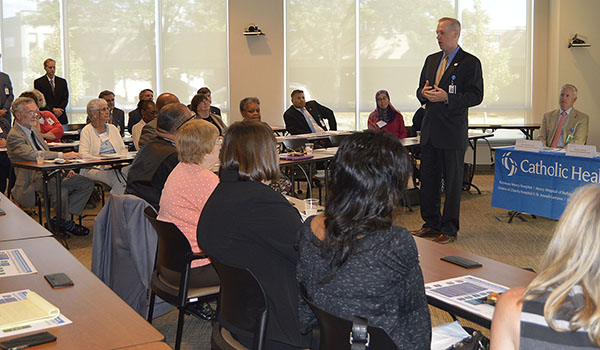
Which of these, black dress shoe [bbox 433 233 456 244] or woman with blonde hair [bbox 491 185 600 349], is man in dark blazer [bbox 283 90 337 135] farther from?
woman with blonde hair [bbox 491 185 600 349]

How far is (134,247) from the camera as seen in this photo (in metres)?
3.23

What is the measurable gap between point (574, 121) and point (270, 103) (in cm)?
565

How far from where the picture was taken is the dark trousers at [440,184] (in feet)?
17.5

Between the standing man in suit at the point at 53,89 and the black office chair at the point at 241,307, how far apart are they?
8421 mm

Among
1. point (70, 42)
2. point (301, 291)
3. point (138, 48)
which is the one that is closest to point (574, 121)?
point (301, 291)

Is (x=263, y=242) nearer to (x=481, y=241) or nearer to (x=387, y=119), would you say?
(x=481, y=241)

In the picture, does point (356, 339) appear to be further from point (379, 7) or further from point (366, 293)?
point (379, 7)

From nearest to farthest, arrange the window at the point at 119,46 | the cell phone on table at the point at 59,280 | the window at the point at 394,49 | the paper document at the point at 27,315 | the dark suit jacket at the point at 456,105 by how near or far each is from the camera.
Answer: the paper document at the point at 27,315 → the cell phone on table at the point at 59,280 → the dark suit jacket at the point at 456,105 → the window at the point at 119,46 → the window at the point at 394,49

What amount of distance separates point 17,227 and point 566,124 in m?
5.83

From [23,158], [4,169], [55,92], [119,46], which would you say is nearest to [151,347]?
[23,158]

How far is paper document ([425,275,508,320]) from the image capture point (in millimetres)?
1886

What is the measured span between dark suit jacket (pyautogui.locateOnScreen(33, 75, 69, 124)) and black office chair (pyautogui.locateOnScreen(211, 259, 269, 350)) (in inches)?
337

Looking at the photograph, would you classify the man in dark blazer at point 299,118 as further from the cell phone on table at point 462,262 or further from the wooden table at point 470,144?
the cell phone on table at point 462,262

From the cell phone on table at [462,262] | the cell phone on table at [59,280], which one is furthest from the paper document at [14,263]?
the cell phone on table at [462,262]
